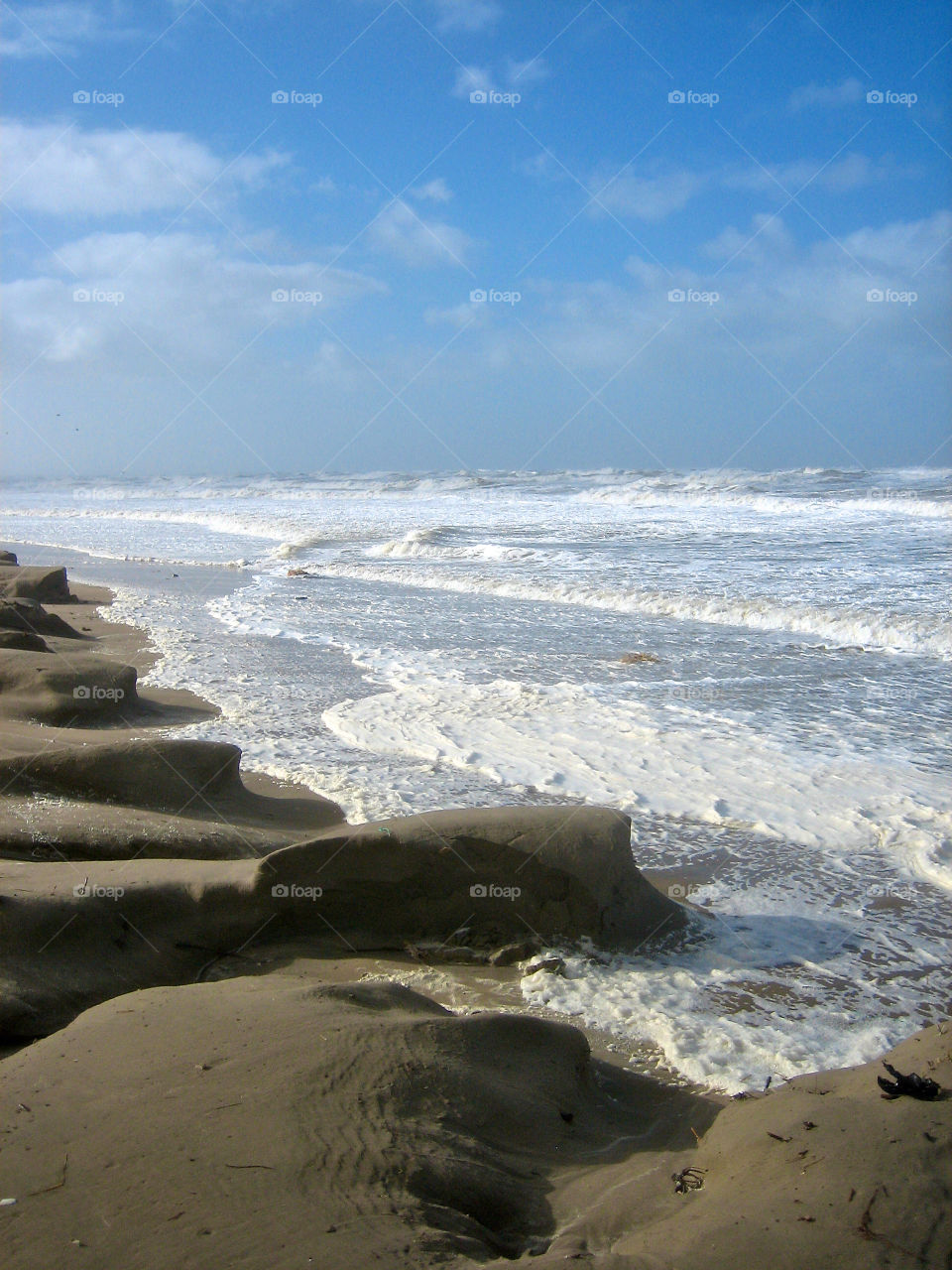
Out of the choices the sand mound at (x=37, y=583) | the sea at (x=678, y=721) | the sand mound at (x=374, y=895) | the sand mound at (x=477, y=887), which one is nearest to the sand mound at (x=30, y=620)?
the sea at (x=678, y=721)

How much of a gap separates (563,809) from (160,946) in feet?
5.38

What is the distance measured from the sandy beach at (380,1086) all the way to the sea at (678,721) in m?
0.36

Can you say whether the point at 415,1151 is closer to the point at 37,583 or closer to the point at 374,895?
the point at 374,895

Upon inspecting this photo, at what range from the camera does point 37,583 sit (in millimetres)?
12352

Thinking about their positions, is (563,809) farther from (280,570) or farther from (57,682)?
(280,570)

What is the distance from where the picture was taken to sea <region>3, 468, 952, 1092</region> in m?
3.57

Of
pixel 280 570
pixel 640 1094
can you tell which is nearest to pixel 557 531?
pixel 280 570

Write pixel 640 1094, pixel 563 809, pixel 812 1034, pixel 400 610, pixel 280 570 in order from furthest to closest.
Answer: pixel 280 570 → pixel 400 610 → pixel 563 809 → pixel 812 1034 → pixel 640 1094

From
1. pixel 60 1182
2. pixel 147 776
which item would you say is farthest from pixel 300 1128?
pixel 147 776

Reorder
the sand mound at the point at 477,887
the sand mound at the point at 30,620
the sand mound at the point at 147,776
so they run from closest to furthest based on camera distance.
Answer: the sand mound at the point at 477,887 → the sand mound at the point at 147,776 → the sand mound at the point at 30,620

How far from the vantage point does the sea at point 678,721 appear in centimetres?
357

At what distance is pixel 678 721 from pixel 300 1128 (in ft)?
16.9

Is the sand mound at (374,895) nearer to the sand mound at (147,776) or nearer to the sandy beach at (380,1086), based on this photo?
the sandy beach at (380,1086)

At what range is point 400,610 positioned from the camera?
12445 millimetres
